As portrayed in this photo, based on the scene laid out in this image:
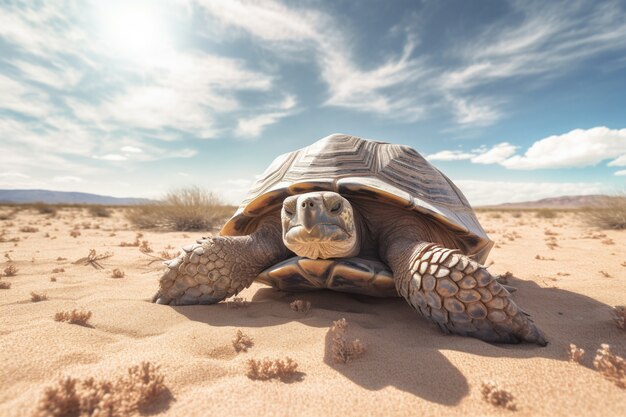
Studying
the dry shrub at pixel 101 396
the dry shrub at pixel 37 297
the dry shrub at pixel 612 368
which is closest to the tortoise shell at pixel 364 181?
the dry shrub at pixel 612 368

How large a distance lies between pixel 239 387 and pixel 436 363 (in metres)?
1.09

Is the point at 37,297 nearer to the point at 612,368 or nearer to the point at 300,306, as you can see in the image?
the point at 300,306

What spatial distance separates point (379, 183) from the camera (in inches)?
119

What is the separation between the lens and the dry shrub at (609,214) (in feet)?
38.1

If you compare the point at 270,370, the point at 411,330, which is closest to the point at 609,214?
the point at 411,330

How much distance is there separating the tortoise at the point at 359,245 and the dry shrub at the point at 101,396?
134 cm

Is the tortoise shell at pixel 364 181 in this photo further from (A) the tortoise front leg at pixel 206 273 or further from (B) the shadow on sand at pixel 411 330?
(B) the shadow on sand at pixel 411 330

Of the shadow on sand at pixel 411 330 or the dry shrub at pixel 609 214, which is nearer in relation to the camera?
the shadow on sand at pixel 411 330

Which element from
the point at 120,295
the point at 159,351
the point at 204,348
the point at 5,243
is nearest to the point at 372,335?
the point at 204,348

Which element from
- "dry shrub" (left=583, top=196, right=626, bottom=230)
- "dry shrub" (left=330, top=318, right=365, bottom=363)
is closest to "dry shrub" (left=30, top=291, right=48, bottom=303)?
"dry shrub" (left=330, top=318, right=365, bottom=363)

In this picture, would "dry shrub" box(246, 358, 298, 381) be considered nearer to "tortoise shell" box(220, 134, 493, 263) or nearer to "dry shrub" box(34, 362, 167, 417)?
"dry shrub" box(34, 362, 167, 417)

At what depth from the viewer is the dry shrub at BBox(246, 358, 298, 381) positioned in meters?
1.61

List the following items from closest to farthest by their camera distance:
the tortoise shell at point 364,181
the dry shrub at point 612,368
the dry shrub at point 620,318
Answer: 1. the dry shrub at point 612,368
2. the dry shrub at point 620,318
3. the tortoise shell at point 364,181

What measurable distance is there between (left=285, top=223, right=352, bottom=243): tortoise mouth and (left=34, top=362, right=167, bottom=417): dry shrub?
4.15 feet
